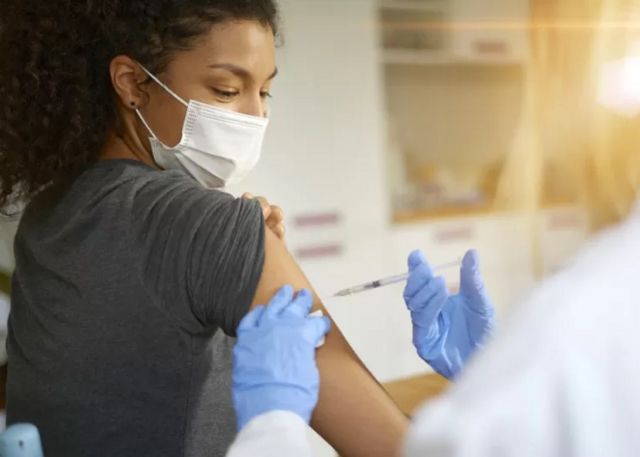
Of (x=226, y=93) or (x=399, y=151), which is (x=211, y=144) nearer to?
(x=226, y=93)

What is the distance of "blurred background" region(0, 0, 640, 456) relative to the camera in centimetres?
302

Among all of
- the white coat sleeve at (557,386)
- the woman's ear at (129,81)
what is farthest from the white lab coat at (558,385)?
the woman's ear at (129,81)

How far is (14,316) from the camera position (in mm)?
1249

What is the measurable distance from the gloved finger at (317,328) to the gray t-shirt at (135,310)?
8cm

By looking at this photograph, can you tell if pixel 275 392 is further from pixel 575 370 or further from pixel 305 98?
pixel 305 98

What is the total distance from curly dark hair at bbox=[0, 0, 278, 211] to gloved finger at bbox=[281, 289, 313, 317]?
405 millimetres

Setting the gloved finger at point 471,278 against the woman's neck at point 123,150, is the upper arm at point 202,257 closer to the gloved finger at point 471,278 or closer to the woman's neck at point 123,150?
the woman's neck at point 123,150

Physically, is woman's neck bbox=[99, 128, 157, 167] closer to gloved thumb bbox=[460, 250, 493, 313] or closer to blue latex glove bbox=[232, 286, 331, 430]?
blue latex glove bbox=[232, 286, 331, 430]

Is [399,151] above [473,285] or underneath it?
underneath

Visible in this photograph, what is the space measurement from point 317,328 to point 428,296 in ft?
1.18

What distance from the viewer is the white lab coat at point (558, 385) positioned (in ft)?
1.70

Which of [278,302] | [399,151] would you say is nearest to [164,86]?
[278,302]

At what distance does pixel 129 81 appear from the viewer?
122 centimetres

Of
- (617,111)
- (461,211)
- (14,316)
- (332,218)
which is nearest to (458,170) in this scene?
(461,211)
